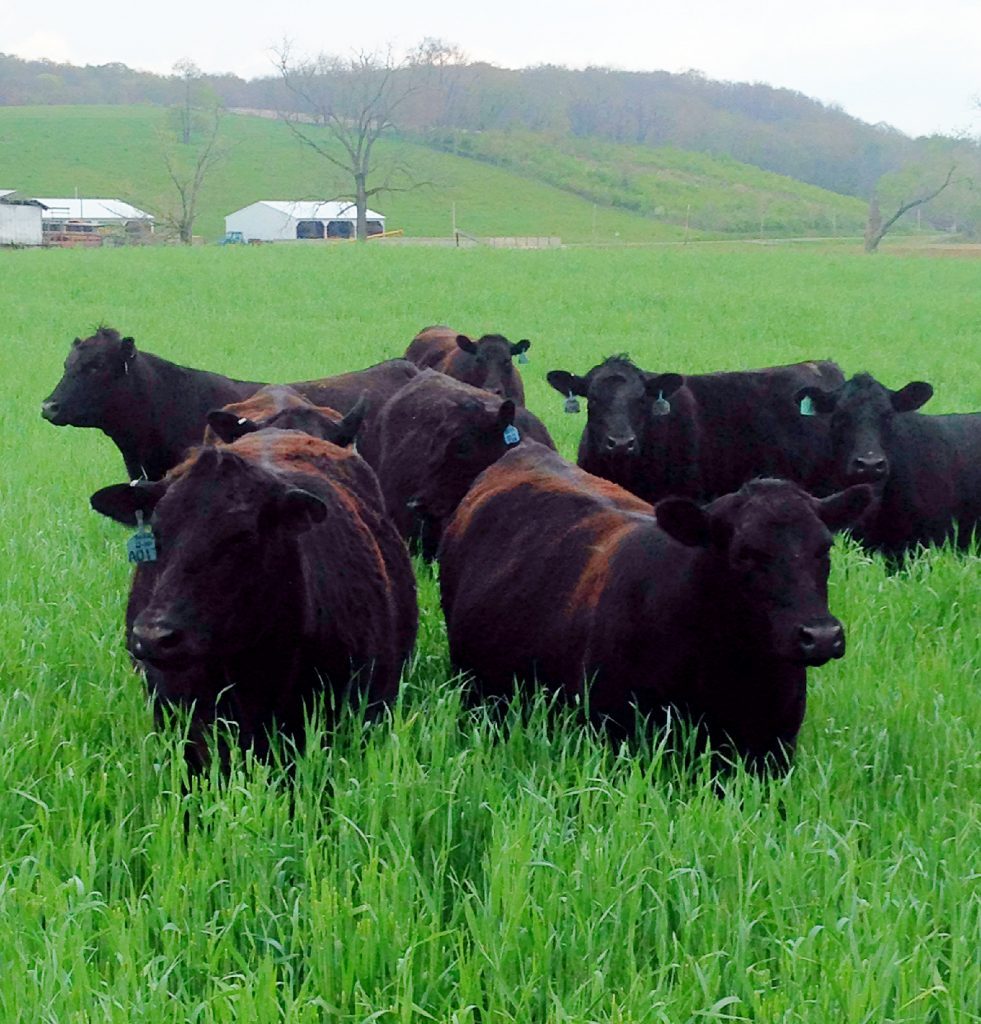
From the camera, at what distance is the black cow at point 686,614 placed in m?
4.36

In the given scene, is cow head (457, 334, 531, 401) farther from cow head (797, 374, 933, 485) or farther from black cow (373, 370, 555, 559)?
black cow (373, 370, 555, 559)

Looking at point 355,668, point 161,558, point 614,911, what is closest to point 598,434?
point 355,668

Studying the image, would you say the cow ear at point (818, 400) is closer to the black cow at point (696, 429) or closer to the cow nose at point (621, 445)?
the black cow at point (696, 429)

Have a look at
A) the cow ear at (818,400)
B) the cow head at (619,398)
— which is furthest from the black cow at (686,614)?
the cow ear at (818,400)

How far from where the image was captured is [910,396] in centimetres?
908

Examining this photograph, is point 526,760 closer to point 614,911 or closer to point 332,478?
point 614,911

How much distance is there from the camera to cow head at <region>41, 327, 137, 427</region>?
34.2 feet

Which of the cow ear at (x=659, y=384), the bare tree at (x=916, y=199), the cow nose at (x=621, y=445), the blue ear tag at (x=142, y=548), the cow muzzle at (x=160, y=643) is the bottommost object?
the cow nose at (x=621, y=445)

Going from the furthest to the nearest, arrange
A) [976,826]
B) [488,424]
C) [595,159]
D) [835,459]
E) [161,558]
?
[595,159], [835,459], [488,424], [161,558], [976,826]

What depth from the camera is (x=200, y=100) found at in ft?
382

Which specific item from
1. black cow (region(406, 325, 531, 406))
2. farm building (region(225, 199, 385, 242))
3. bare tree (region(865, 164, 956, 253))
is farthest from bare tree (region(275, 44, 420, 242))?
black cow (region(406, 325, 531, 406))

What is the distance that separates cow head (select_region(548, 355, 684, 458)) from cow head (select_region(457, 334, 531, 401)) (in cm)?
264

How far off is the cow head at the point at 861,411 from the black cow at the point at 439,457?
7.61 feet

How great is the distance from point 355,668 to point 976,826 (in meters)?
2.19
